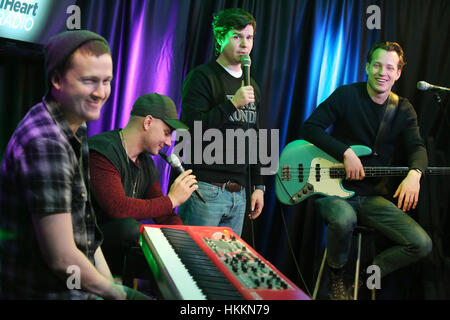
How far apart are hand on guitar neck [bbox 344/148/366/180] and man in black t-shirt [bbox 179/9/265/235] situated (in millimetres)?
790

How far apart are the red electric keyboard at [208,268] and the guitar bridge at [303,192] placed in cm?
164

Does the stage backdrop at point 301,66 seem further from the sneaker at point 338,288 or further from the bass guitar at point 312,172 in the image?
the sneaker at point 338,288

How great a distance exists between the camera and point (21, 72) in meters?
3.37

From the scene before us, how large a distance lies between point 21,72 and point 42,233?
2288 mm

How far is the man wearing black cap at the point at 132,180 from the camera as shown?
234 cm

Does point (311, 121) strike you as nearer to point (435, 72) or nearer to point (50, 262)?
point (435, 72)

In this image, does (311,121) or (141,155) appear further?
(311,121)

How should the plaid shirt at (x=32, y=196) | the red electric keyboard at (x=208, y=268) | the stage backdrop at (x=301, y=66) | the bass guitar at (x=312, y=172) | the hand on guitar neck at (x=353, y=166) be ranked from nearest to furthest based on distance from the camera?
the plaid shirt at (x=32, y=196) < the red electric keyboard at (x=208, y=268) < the hand on guitar neck at (x=353, y=166) < the bass guitar at (x=312, y=172) < the stage backdrop at (x=301, y=66)

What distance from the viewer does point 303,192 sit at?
3850 mm

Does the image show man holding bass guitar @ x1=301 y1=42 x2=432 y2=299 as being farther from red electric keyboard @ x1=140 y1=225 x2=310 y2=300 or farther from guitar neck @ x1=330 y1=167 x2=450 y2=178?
red electric keyboard @ x1=140 y1=225 x2=310 y2=300

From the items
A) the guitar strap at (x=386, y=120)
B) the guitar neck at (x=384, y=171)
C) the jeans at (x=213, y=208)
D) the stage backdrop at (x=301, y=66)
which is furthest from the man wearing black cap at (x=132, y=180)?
the guitar strap at (x=386, y=120)

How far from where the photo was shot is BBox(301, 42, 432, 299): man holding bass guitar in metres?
3.47
